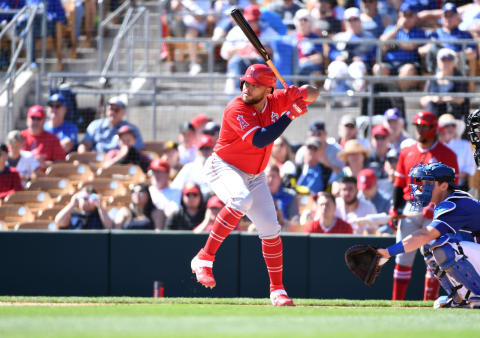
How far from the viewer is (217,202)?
33.6 ft

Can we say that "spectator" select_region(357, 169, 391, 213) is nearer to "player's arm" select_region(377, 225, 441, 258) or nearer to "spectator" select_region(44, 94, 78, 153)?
"player's arm" select_region(377, 225, 441, 258)

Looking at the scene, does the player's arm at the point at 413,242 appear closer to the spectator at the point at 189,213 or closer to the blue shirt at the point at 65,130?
the spectator at the point at 189,213

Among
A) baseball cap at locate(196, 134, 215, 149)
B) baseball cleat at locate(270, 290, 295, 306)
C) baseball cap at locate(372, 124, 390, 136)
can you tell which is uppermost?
baseball cap at locate(372, 124, 390, 136)

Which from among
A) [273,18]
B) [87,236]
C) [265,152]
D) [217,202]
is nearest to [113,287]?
[87,236]

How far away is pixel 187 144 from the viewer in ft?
40.0

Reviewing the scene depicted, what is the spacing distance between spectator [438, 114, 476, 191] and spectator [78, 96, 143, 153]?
3883 mm

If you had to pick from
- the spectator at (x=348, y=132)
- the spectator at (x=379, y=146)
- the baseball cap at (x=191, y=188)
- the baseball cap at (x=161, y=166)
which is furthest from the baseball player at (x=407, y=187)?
the baseball cap at (x=161, y=166)

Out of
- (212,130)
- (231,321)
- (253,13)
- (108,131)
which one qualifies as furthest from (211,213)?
(231,321)

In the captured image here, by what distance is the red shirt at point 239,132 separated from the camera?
23.4 ft

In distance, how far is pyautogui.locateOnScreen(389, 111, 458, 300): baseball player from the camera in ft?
28.9

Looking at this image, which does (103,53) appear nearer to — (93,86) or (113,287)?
(93,86)

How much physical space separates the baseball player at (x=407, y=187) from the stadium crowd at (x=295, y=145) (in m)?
0.05

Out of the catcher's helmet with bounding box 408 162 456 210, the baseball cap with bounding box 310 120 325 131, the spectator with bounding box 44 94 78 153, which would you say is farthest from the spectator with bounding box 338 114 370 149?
the catcher's helmet with bounding box 408 162 456 210

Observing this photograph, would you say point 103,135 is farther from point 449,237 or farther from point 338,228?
point 449,237
